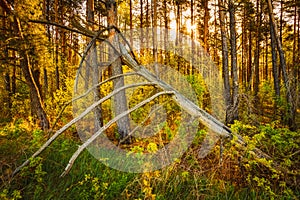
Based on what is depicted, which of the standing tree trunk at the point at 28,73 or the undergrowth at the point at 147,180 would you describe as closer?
the undergrowth at the point at 147,180

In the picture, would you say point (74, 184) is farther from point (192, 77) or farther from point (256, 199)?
point (192, 77)

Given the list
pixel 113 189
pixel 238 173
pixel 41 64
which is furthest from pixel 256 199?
pixel 41 64

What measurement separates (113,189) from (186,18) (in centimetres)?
2106

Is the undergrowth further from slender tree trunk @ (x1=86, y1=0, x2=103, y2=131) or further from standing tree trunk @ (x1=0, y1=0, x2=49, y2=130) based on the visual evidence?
standing tree trunk @ (x1=0, y1=0, x2=49, y2=130)

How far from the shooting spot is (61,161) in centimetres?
334

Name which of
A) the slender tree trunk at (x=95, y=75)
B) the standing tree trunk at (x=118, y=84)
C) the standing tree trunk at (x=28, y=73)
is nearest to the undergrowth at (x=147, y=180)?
the standing tree trunk at (x=118, y=84)

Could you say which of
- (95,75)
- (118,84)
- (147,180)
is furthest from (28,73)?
(147,180)

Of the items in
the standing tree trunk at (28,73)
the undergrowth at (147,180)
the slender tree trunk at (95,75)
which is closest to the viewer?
the undergrowth at (147,180)

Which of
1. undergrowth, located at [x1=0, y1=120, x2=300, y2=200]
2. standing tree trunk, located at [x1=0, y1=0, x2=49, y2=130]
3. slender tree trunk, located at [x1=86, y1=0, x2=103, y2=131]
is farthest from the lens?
slender tree trunk, located at [x1=86, y1=0, x2=103, y2=131]

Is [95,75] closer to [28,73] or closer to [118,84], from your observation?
[118,84]

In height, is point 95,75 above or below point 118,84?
above

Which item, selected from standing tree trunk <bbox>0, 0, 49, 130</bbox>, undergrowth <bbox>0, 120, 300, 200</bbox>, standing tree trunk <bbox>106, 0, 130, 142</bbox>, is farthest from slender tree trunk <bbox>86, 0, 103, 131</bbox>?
undergrowth <bbox>0, 120, 300, 200</bbox>

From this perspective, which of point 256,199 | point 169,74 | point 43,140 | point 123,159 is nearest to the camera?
point 256,199

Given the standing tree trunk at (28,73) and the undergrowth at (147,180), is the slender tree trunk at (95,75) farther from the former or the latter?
the undergrowth at (147,180)
